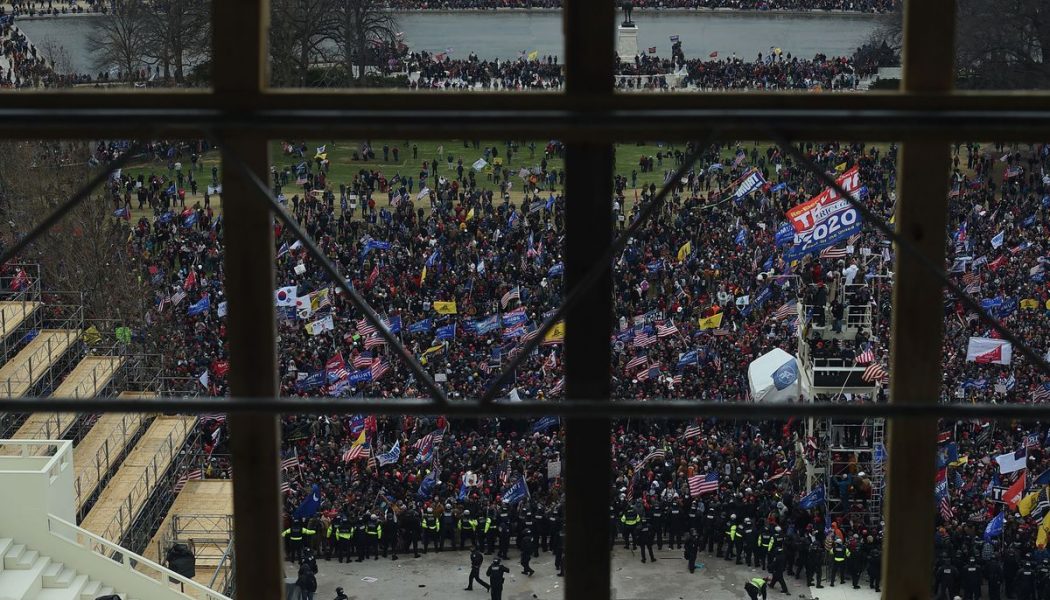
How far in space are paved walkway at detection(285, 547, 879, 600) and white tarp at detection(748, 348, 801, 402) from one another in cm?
341

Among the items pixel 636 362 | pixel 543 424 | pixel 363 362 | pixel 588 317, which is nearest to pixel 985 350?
pixel 636 362

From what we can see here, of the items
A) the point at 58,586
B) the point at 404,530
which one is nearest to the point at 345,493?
the point at 404,530

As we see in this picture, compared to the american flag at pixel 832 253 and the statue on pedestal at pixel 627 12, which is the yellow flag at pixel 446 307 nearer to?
the american flag at pixel 832 253

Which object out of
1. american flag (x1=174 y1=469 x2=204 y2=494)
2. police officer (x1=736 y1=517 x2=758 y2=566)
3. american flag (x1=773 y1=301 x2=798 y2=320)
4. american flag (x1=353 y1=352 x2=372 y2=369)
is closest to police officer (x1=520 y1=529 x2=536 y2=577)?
police officer (x1=736 y1=517 x2=758 y2=566)

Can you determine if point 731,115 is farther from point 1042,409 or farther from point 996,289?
point 996,289

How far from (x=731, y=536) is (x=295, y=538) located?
7759 millimetres

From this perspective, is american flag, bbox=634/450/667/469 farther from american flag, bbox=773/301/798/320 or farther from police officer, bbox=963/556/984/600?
american flag, bbox=773/301/798/320

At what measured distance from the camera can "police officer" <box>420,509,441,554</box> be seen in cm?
2373

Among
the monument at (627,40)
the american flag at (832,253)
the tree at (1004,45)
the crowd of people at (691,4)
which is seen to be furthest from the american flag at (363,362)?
the crowd of people at (691,4)

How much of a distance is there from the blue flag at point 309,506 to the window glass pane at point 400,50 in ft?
91.0

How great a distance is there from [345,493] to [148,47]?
34.3 m

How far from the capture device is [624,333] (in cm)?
3075

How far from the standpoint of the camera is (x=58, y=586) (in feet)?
59.0

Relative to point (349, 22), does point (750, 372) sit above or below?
below
